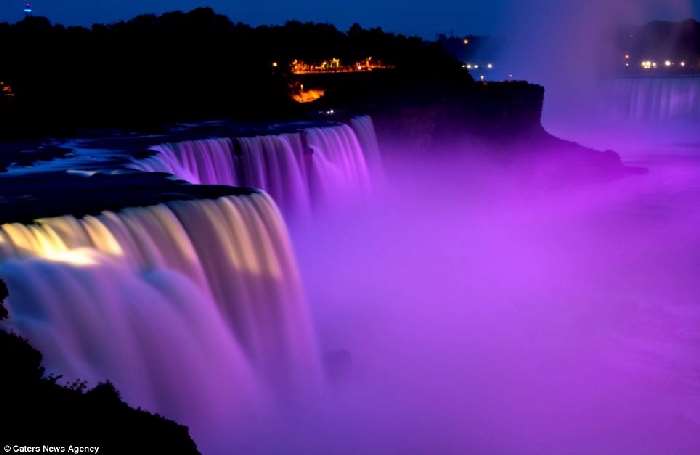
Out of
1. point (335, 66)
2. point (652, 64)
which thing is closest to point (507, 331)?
point (335, 66)

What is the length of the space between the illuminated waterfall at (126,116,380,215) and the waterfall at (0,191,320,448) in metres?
4.47

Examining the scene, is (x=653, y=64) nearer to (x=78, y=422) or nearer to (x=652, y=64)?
(x=652, y=64)

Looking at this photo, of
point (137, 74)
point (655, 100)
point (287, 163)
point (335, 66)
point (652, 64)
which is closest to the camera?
point (287, 163)

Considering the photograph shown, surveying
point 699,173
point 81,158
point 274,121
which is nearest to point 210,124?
point 274,121

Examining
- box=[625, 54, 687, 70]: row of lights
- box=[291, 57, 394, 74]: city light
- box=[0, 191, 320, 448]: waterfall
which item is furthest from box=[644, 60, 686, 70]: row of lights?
box=[0, 191, 320, 448]: waterfall

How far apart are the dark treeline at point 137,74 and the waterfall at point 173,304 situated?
15.7 m

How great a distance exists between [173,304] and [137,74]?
22092 millimetres

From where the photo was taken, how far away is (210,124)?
926 inches

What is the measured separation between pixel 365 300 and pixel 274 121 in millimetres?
10691

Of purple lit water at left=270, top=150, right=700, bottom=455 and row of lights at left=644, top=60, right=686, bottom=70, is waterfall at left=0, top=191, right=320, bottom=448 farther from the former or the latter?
row of lights at left=644, top=60, right=686, bottom=70

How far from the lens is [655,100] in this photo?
66.4 meters

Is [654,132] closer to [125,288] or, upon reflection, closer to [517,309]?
[517,309]

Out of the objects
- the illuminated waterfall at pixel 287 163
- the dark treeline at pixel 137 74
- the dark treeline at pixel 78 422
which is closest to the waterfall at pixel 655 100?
the dark treeline at pixel 137 74

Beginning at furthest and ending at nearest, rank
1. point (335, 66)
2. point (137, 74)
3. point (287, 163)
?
point (335, 66) < point (137, 74) < point (287, 163)
